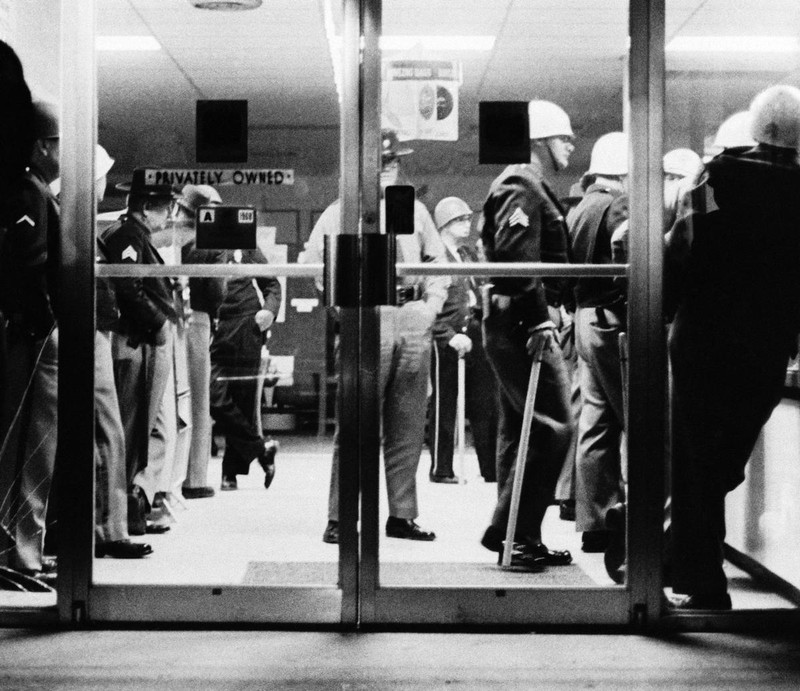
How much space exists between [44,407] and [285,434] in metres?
0.83

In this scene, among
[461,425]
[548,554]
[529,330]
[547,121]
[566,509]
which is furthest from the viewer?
[461,425]

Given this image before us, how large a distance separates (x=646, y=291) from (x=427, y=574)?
1213 millimetres

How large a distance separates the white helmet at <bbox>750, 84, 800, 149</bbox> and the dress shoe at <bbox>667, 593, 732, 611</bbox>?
141 centimetres

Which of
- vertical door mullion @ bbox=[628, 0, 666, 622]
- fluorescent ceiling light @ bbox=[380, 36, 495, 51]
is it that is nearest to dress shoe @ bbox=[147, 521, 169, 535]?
vertical door mullion @ bbox=[628, 0, 666, 622]

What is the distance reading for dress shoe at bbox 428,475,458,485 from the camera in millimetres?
5048

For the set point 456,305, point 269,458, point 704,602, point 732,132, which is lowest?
point 704,602

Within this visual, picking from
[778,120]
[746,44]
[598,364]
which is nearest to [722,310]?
[778,120]

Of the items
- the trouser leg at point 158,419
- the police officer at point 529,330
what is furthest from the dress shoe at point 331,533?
the trouser leg at point 158,419

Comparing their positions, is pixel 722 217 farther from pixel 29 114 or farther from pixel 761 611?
pixel 29 114

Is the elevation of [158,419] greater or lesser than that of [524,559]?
greater

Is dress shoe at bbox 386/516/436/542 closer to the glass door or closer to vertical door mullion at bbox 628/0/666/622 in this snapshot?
the glass door

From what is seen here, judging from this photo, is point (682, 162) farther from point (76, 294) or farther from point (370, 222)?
point (76, 294)

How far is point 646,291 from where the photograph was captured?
351 centimetres

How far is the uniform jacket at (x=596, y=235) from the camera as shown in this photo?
4227 mm
